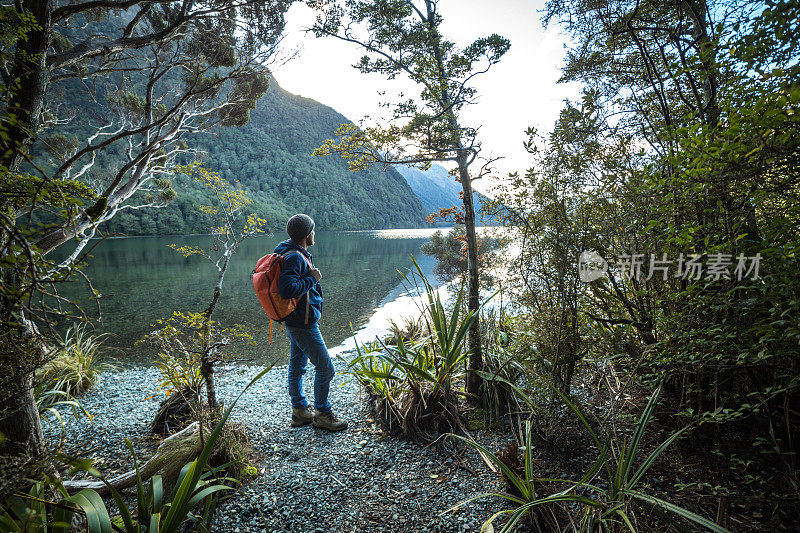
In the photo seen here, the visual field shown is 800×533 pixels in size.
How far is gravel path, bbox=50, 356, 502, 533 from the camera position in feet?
7.07

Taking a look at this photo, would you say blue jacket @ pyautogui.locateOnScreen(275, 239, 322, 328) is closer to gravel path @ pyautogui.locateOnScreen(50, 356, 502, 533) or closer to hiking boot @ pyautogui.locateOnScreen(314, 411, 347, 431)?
hiking boot @ pyautogui.locateOnScreen(314, 411, 347, 431)

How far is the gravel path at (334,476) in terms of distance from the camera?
2154 millimetres

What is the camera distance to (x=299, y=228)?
3.25 metres

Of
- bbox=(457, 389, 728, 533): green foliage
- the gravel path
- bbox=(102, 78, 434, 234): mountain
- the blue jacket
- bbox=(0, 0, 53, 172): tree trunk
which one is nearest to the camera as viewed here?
bbox=(457, 389, 728, 533): green foliage

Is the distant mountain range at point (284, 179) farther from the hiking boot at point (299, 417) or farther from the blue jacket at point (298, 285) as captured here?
the hiking boot at point (299, 417)

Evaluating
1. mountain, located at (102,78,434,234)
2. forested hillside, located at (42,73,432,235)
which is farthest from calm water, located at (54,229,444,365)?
mountain, located at (102,78,434,234)

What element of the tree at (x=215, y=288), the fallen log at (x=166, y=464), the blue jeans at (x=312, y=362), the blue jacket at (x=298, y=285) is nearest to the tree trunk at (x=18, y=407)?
the fallen log at (x=166, y=464)

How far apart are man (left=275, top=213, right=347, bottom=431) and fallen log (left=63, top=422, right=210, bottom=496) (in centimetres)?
101

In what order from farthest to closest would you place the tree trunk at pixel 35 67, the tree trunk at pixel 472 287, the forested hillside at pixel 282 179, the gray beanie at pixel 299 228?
the forested hillside at pixel 282 179 → the tree trunk at pixel 472 287 → the gray beanie at pixel 299 228 → the tree trunk at pixel 35 67

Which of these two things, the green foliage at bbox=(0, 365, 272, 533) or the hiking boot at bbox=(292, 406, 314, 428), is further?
the hiking boot at bbox=(292, 406, 314, 428)

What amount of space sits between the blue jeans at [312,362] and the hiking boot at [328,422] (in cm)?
6

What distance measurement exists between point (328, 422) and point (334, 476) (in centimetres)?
81

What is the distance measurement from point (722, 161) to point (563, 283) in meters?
1.21

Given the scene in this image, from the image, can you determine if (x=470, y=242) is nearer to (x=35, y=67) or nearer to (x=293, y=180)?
(x=35, y=67)
